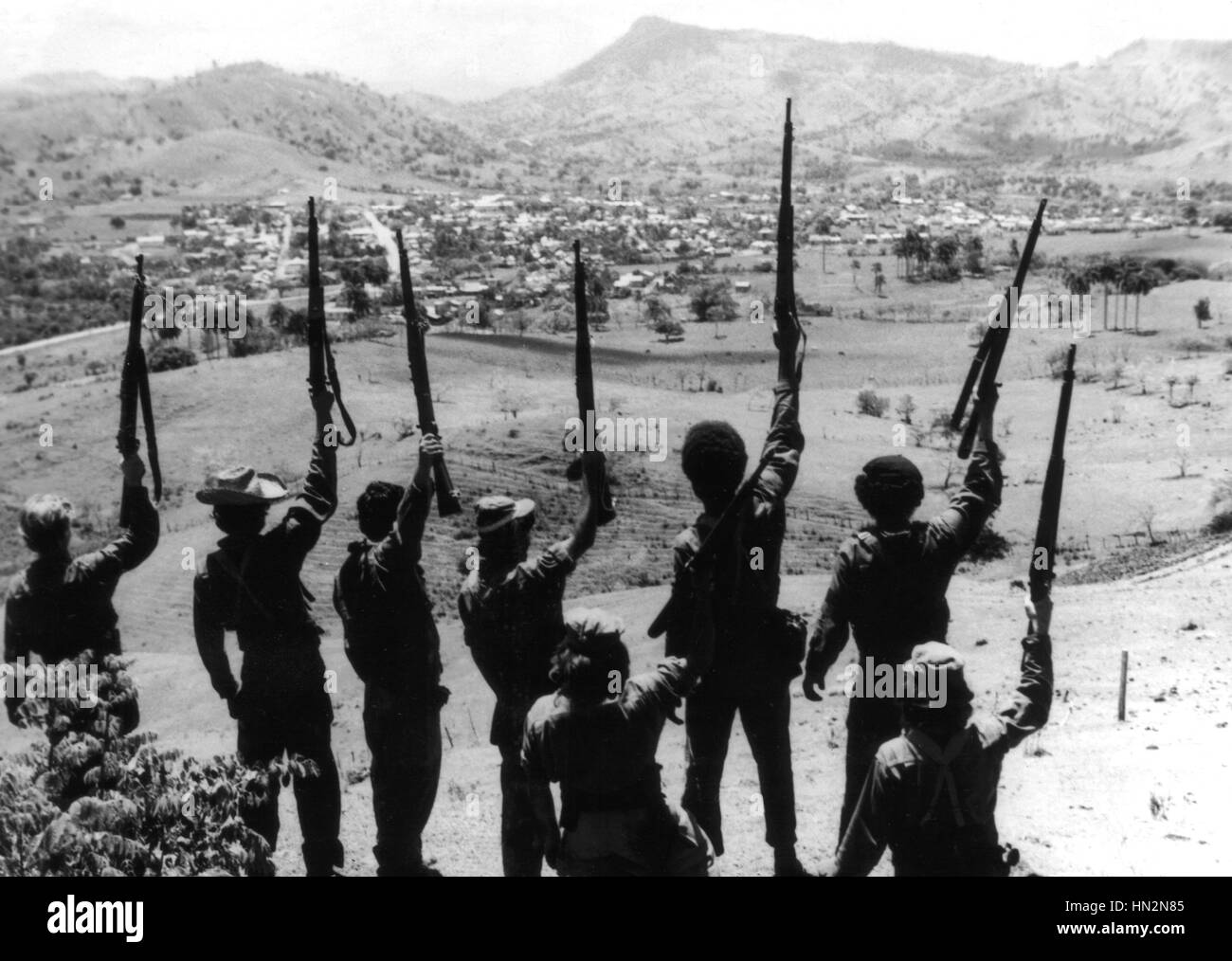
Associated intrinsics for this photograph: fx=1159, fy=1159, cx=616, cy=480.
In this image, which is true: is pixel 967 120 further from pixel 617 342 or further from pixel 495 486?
pixel 495 486

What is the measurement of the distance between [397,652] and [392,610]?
22 cm

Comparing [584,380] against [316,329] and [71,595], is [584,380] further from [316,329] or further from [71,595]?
[71,595]

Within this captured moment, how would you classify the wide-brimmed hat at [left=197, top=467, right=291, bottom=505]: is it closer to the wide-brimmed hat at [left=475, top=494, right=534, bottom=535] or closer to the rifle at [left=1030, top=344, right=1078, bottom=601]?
the wide-brimmed hat at [left=475, top=494, right=534, bottom=535]

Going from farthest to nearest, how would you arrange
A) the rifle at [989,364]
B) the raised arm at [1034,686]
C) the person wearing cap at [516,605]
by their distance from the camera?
the rifle at [989,364]
the person wearing cap at [516,605]
the raised arm at [1034,686]

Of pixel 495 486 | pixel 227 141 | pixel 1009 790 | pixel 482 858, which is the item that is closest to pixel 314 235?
pixel 482 858

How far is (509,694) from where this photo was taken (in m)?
4.74

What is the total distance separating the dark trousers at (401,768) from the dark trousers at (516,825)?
0.42 metres

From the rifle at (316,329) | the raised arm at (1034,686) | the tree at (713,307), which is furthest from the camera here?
the tree at (713,307)

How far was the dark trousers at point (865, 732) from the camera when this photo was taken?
464cm

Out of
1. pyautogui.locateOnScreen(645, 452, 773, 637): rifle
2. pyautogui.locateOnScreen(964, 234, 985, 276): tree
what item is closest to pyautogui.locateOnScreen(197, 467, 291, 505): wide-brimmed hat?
pyautogui.locateOnScreen(645, 452, 773, 637): rifle

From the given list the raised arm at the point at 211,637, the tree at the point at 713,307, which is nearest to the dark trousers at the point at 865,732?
the raised arm at the point at 211,637

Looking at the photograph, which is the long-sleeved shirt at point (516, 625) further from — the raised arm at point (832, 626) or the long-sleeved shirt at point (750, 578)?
the raised arm at point (832, 626)

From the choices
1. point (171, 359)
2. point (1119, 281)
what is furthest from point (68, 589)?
point (1119, 281)

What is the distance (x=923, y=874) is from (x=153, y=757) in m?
2.92
